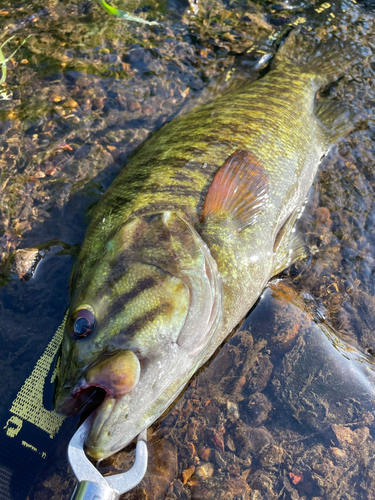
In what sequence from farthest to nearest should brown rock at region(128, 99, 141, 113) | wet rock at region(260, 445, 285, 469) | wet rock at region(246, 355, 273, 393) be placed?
brown rock at region(128, 99, 141, 113) < wet rock at region(246, 355, 273, 393) < wet rock at region(260, 445, 285, 469)

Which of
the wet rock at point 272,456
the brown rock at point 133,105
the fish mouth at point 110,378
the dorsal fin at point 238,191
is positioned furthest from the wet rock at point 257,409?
the brown rock at point 133,105

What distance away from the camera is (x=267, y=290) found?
3406mm

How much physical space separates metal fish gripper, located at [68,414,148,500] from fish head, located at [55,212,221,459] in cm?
7

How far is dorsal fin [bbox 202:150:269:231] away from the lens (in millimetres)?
2871

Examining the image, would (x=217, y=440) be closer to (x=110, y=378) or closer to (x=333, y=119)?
(x=110, y=378)

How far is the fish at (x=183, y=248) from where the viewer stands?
6.97 ft

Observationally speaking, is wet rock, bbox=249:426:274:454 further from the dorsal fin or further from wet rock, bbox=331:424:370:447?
the dorsal fin

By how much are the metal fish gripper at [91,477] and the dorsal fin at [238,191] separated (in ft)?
5.38

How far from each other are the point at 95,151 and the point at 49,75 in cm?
127

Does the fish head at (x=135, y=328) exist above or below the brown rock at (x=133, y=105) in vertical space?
below

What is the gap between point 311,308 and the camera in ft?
11.1

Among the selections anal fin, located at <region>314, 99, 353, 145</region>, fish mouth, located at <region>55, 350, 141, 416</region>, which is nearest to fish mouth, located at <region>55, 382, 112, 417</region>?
fish mouth, located at <region>55, 350, 141, 416</region>

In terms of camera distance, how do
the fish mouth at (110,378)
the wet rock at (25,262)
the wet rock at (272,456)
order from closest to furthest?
the fish mouth at (110,378), the wet rock at (272,456), the wet rock at (25,262)

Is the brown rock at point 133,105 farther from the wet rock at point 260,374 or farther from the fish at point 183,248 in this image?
the wet rock at point 260,374
